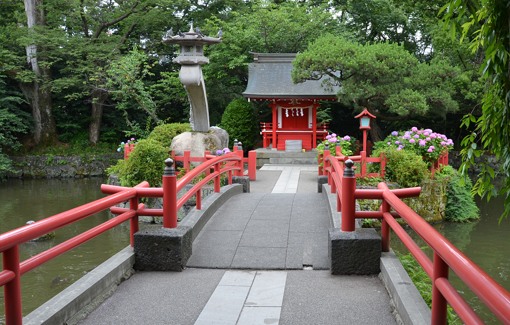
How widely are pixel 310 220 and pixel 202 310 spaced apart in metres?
3.27

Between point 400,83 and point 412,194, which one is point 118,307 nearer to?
point 412,194

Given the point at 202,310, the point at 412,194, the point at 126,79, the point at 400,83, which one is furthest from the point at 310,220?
the point at 126,79

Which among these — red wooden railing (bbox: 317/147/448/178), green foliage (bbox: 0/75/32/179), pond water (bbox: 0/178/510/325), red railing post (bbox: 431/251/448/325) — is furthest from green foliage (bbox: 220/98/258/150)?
red railing post (bbox: 431/251/448/325)

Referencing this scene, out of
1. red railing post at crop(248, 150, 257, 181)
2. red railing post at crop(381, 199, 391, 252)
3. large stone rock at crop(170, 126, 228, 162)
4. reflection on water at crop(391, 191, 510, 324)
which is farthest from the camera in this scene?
large stone rock at crop(170, 126, 228, 162)

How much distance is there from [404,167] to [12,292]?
10.4 m

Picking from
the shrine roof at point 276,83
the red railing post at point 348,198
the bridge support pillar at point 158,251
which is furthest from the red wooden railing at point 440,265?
the shrine roof at point 276,83

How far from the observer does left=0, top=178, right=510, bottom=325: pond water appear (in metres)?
7.74

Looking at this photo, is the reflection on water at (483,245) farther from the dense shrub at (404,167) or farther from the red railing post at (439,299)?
the red railing post at (439,299)

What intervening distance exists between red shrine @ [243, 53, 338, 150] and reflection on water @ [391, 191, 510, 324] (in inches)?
360

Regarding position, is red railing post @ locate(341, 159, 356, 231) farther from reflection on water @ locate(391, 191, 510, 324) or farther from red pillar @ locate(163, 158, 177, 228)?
reflection on water @ locate(391, 191, 510, 324)

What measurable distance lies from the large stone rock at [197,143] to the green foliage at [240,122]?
6.92 metres

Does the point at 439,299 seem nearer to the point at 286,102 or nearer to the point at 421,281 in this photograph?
the point at 421,281

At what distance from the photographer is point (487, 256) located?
9.59 m

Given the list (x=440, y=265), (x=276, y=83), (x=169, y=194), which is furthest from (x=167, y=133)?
(x=440, y=265)
